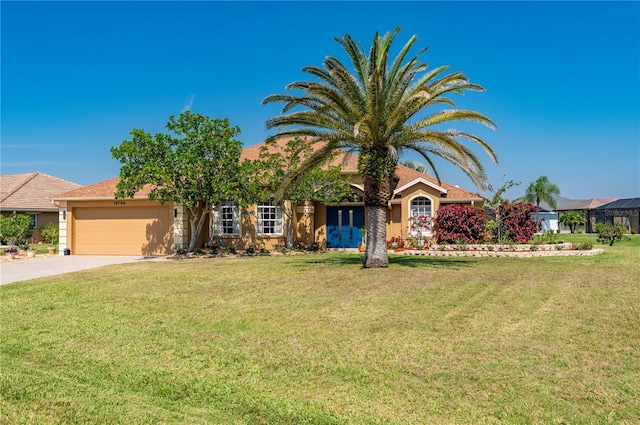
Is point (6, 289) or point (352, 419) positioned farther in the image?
point (6, 289)

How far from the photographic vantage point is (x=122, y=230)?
24.8 meters

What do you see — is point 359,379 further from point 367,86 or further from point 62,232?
point 62,232

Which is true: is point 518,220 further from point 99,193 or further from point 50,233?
point 50,233

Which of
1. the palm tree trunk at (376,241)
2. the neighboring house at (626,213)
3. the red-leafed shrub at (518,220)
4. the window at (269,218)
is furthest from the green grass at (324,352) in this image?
the neighboring house at (626,213)

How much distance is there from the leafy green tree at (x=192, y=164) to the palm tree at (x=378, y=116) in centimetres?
569

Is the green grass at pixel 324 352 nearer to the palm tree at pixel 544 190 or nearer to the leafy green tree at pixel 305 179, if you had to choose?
the leafy green tree at pixel 305 179

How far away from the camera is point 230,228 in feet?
80.3

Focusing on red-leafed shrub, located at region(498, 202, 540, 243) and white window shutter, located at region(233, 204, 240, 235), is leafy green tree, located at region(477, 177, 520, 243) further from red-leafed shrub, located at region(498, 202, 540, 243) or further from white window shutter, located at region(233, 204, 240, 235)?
white window shutter, located at region(233, 204, 240, 235)

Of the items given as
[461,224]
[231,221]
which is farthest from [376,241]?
[231,221]

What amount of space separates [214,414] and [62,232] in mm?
23739

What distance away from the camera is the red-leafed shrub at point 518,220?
74.2 feet

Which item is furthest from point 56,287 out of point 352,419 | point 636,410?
point 636,410

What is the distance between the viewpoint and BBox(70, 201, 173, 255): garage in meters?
24.3

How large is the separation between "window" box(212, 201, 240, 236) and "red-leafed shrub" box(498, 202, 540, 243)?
511 inches
